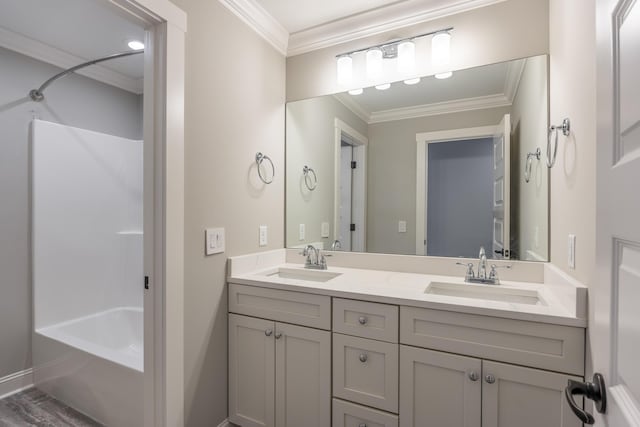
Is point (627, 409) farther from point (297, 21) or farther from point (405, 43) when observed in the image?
point (297, 21)

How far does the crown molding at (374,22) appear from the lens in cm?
179

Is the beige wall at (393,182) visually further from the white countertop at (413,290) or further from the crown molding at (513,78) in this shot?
the crown molding at (513,78)

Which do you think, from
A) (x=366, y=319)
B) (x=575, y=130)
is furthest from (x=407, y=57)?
(x=366, y=319)

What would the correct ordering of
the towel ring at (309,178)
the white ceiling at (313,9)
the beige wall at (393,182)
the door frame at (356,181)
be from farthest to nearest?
the towel ring at (309,178) → the door frame at (356,181) → the beige wall at (393,182) → the white ceiling at (313,9)

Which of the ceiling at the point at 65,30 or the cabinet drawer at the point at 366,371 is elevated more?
the ceiling at the point at 65,30

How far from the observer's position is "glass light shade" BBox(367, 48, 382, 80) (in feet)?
6.49

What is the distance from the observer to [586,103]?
1.01 meters

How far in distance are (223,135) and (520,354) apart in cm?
169

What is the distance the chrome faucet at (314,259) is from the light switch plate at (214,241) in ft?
1.97

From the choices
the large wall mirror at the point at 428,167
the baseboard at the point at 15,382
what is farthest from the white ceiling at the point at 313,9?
the baseboard at the point at 15,382

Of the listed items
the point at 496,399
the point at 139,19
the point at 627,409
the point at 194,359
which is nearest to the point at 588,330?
the point at 496,399

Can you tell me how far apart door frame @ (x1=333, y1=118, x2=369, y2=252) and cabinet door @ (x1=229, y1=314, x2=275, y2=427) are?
81 centimetres

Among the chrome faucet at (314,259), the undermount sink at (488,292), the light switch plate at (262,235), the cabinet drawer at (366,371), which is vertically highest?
the light switch plate at (262,235)

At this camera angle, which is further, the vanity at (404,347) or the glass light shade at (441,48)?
the glass light shade at (441,48)
